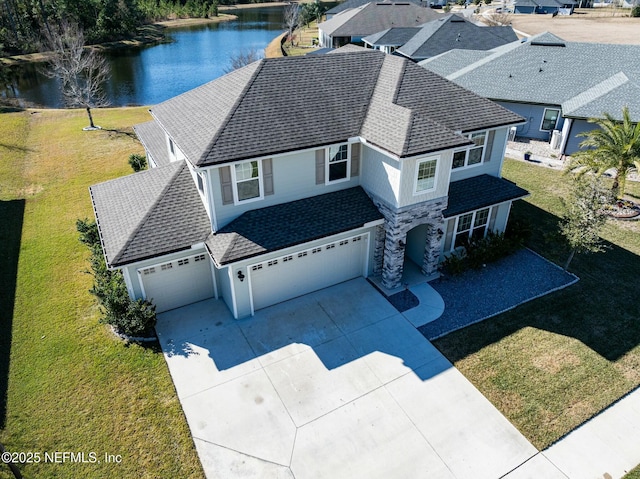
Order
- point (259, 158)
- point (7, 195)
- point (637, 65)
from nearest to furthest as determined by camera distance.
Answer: point (259, 158), point (7, 195), point (637, 65)

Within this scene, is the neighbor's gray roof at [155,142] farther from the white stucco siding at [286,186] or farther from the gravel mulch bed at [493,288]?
the gravel mulch bed at [493,288]

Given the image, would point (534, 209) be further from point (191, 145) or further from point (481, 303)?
point (191, 145)

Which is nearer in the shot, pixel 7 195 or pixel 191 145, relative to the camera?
pixel 191 145

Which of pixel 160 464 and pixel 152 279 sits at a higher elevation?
pixel 152 279

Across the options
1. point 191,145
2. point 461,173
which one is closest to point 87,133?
point 191,145

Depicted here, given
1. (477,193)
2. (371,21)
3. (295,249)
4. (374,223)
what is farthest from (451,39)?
(295,249)

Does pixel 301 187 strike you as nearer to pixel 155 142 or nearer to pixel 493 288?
pixel 493 288

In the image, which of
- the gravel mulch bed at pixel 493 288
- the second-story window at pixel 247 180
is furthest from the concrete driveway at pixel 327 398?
the second-story window at pixel 247 180
